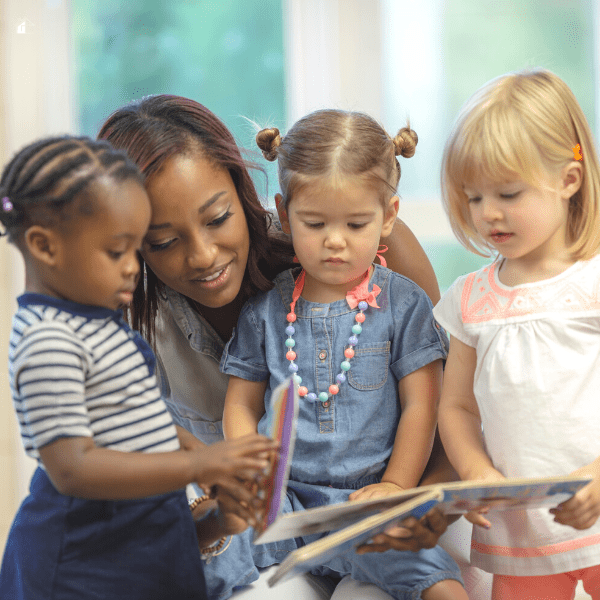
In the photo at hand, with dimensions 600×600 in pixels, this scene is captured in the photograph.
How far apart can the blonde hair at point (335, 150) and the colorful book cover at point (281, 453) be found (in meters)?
0.49

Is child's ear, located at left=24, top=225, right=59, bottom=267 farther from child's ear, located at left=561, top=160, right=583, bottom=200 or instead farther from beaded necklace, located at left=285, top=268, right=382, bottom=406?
child's ear, located at left=561, top=160, right=583, bottom=200

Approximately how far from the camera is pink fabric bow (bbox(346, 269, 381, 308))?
133cm

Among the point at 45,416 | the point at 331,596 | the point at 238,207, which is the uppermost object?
the point at 238,207

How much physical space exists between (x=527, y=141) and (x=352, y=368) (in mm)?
490

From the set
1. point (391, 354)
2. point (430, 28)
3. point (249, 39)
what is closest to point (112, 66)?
point (249, 39)

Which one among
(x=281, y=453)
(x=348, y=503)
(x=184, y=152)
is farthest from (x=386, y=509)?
(x=184, y=152)

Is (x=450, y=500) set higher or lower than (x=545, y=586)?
higher

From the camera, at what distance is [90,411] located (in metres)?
0.86

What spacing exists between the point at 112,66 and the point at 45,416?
2262 mm

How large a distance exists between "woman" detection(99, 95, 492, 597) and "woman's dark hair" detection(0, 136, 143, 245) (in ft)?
1.07

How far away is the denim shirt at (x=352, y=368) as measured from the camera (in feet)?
4.25

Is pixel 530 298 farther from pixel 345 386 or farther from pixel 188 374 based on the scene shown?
pixel 188 374

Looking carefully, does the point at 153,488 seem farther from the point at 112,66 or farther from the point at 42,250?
the point at 112,66

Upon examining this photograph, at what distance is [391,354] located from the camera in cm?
133
